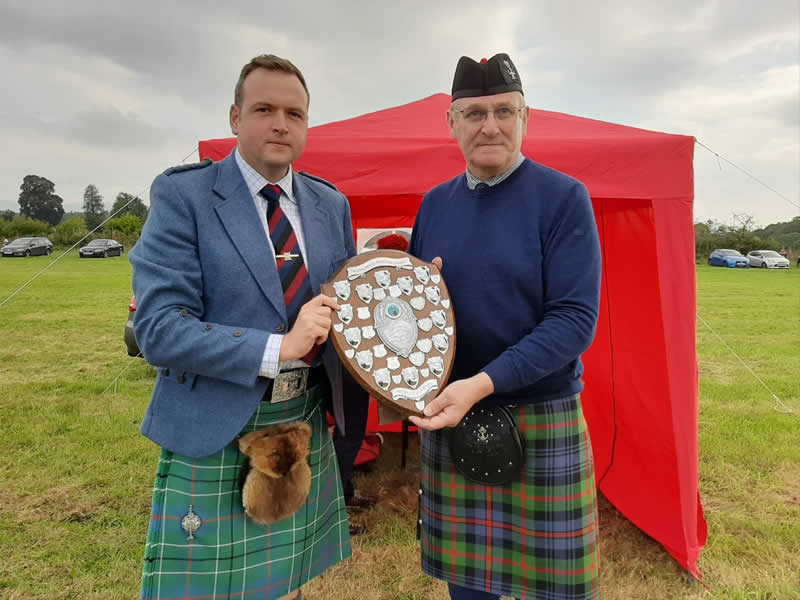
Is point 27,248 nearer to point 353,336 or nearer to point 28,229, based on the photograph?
point 28,229

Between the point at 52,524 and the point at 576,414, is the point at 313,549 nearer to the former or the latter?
the point at 576,414

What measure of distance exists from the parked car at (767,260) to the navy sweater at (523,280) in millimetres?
31072

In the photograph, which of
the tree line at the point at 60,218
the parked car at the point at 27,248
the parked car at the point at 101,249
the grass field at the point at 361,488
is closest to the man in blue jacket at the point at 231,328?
the grass field at the point at 361,488

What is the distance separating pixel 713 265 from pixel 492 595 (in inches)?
1273

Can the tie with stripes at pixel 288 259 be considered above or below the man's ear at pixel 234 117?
below

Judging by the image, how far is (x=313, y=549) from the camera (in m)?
1.50

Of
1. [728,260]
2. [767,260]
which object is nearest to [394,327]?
[767,260]

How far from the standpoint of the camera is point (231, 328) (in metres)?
1.18

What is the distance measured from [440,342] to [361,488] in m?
2.24

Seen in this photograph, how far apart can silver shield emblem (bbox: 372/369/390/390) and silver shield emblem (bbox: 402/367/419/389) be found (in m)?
0.05

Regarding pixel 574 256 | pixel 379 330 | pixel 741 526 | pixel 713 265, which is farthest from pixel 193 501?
pixel 713 265

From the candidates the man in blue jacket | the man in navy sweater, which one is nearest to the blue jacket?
the man in blue jacket

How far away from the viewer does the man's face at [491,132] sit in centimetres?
144

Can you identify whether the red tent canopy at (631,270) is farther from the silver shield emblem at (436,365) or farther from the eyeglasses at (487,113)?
the silver shield emblem at (436,365)
